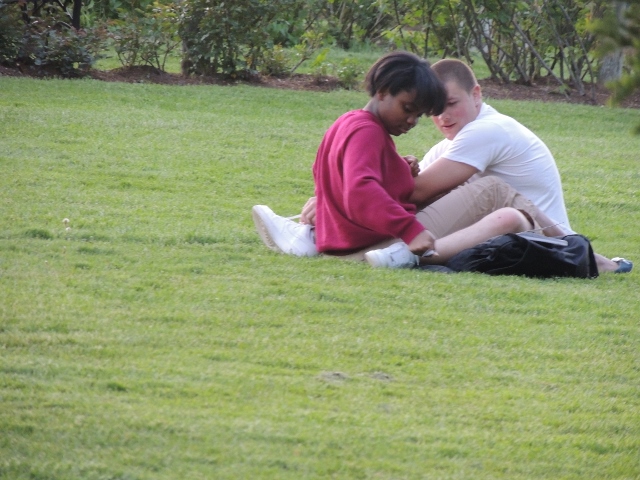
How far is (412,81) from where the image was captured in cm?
555

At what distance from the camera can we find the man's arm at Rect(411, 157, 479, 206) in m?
5.99

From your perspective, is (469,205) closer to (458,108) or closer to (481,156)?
(481,156)

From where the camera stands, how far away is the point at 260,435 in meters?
3.21

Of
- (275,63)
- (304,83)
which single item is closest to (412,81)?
(304,83)

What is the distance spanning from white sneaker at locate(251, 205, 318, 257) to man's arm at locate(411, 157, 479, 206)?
0.66m

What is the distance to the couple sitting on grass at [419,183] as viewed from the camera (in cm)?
555

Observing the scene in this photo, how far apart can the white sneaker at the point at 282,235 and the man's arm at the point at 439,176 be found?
661 mm

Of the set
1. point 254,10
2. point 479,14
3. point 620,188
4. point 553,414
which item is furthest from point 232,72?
point 553,414

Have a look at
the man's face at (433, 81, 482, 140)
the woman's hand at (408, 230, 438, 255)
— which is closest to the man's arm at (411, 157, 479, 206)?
the man's face at (433, 81, 482, 140)

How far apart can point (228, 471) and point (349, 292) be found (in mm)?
2102

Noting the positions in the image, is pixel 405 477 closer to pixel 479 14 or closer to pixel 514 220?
pixel 514 220

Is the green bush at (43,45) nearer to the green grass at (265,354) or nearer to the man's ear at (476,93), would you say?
the green grass at (265,354)

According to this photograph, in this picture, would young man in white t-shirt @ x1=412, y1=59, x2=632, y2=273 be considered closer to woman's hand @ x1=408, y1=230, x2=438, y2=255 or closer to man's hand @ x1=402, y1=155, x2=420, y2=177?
man's hand @ x1=402, y1=155, x2=420, y2=177

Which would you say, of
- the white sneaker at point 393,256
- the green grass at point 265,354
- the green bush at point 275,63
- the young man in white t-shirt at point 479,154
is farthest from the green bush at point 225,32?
the white sneaker at point 393,256
